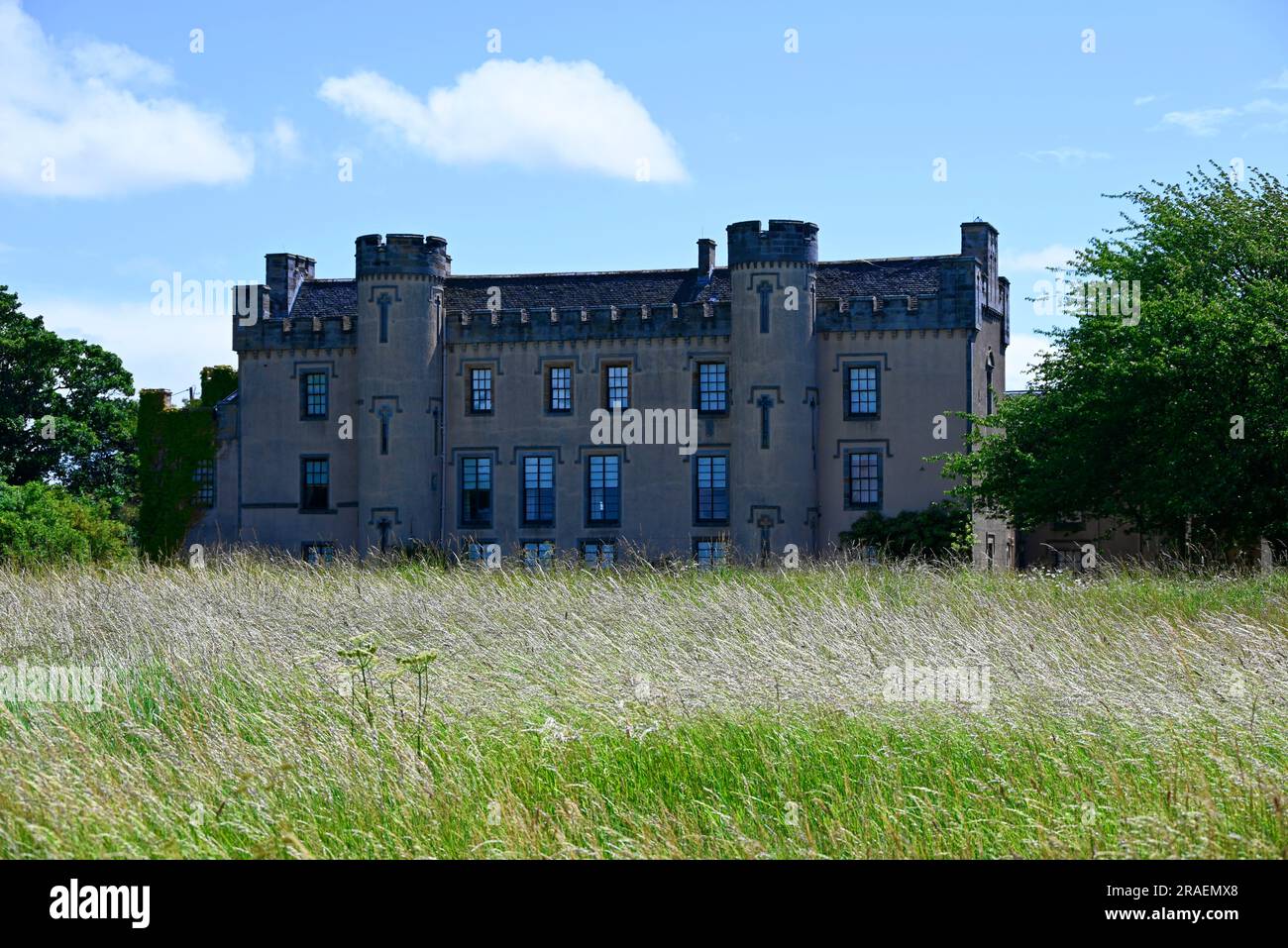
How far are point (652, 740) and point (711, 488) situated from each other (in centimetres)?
2683

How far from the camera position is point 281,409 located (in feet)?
124

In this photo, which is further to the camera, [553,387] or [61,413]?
[61,413]

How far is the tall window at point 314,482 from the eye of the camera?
122 feet

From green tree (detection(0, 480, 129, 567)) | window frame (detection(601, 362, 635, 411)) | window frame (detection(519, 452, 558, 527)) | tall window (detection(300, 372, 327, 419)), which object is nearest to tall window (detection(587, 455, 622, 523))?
window frame (detection(519, 452, 558, 527))

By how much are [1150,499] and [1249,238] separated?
26.8ft

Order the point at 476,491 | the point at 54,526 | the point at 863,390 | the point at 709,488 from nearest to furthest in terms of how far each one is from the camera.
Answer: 1. the point at 863,390
2. the point at 54,526
3. the point at 709,488
4. the point at 476,491

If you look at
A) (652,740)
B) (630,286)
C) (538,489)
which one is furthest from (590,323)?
(652,740)

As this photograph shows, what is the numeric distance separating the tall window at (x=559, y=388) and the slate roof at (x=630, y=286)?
68.9 inches

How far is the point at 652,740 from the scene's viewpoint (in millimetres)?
8508

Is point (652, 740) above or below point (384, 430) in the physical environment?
below

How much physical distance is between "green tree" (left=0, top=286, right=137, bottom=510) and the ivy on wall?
29.9ft

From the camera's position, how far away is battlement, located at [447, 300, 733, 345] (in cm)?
3538

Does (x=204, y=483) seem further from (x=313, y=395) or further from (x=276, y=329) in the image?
(x=276, y=329)
